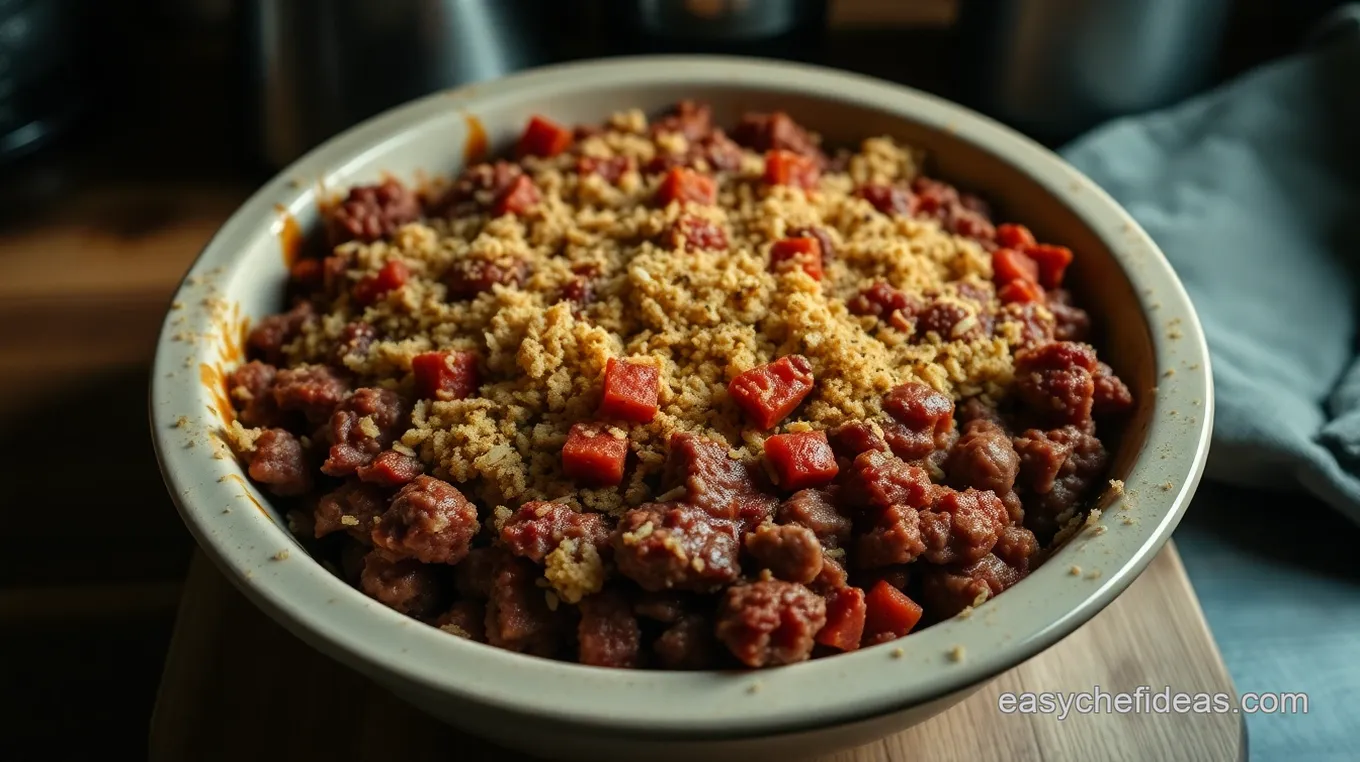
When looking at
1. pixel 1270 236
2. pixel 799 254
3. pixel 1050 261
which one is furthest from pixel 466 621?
pixel 1270 236

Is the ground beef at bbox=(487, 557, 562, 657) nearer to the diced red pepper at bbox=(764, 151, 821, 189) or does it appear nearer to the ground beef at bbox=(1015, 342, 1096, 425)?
the ground beef at bbox=(1015, 342, 1096, 425)

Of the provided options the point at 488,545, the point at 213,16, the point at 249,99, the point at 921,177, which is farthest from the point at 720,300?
the point at 213,16

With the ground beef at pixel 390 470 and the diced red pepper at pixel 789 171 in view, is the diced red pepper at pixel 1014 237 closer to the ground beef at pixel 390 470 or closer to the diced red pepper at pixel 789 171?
the diced red pepper at pixel 789 171

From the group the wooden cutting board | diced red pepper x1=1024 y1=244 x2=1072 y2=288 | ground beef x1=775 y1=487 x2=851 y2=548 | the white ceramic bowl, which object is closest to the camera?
the white ceramic bowl

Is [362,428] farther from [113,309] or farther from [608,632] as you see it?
[113,309]

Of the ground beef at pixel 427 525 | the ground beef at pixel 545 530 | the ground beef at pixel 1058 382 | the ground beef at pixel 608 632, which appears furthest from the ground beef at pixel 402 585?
the ground beef at pixel 1058 382

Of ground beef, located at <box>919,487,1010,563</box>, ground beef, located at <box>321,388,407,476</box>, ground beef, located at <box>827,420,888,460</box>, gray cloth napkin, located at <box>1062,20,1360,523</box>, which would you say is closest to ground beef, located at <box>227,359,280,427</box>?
ground beef, located at <box>321,388,407,476</box>
